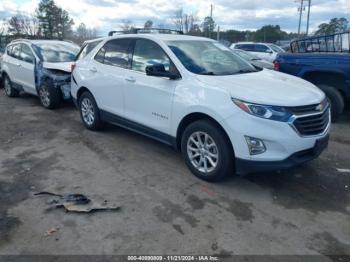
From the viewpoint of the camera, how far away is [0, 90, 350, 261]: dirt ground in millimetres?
3203

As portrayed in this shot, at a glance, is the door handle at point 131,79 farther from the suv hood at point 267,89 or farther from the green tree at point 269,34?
the green tree at point 269,34

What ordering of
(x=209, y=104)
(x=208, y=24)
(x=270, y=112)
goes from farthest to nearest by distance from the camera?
1. (x=208, y=24)
2. (x=209, y=104)
3. (x=270, y=112)

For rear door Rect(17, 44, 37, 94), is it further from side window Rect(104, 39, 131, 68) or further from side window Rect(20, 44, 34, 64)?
side window Rect(104, 39, 131, 68)

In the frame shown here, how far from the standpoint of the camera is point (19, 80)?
9445 mm

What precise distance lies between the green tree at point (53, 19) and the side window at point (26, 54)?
4105cm

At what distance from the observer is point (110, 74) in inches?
225

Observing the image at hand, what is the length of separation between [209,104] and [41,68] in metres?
5.69

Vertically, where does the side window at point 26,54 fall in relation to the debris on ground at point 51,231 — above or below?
above

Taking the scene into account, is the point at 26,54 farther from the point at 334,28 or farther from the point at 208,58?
the point at 334,28

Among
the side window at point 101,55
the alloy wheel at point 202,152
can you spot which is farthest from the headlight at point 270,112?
the side window at point 101,55

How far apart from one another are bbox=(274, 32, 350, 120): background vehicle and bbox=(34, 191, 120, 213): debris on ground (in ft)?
17.4

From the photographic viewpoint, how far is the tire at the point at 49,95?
816 cm

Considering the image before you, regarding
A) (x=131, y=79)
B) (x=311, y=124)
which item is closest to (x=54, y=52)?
(x=131, y=79)

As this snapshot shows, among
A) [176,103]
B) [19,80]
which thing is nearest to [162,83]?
[176,103]
